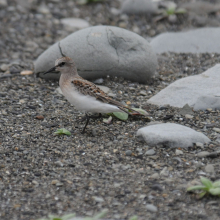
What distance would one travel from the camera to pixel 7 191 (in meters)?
4.88

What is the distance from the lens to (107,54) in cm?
794

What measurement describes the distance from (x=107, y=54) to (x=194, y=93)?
73.4 inches

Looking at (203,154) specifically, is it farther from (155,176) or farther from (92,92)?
(92,92)

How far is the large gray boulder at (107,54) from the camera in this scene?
313 inches

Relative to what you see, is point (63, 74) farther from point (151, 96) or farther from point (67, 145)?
point (151, 96)

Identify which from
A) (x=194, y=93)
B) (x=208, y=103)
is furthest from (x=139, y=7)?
(x=208, y=103)

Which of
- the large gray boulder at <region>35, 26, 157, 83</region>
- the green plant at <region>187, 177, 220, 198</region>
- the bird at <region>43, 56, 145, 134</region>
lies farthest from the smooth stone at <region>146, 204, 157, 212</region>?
the large gray boulder at <region>35, 26, 157, 83</region>

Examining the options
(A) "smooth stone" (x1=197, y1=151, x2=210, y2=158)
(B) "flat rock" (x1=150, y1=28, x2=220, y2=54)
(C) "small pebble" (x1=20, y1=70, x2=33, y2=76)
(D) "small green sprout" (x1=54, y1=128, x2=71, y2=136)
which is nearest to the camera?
(A) "smooth stone" (x1=197, y1=151, x2=210, y2=158)

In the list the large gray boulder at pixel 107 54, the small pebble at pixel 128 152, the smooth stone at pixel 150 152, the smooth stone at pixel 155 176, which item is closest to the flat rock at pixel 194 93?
the large gray boulder at pixel 107 54

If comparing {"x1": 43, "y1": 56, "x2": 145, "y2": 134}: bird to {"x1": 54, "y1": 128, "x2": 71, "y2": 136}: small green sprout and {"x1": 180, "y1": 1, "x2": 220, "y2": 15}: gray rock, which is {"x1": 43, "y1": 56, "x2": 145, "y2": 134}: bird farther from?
{"x1": 180, "y1": 1, "x2": 220, "y2": 15}: gray rock

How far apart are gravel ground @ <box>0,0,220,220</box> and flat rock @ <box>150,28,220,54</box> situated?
1780 mm

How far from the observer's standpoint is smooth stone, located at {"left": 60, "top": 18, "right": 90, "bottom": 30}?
12.2m

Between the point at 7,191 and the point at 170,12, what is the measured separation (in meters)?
8.77

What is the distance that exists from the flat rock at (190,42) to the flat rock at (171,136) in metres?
4.52
